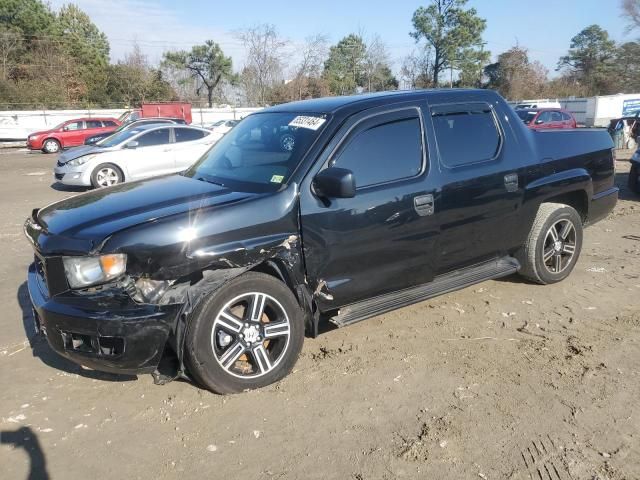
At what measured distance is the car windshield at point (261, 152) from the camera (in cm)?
365

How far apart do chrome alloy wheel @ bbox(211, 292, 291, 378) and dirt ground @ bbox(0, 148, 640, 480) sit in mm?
212

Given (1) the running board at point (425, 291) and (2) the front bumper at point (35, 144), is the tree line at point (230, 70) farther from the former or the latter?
(1) the running board at point (425, 291)

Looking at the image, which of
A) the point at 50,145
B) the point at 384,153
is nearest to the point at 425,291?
the point at 384,153

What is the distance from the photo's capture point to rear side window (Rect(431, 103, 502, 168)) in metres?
4.16

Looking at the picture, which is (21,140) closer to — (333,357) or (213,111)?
(213,111)

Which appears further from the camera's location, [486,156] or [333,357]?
[486,156]

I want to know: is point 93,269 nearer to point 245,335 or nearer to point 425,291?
point 245,335

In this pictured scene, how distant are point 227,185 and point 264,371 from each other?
4.34ft

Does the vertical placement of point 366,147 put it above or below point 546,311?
above

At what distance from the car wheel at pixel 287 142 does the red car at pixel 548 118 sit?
16.9m

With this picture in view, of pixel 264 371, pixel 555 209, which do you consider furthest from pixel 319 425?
pixel 555 209

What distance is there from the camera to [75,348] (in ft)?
10.2

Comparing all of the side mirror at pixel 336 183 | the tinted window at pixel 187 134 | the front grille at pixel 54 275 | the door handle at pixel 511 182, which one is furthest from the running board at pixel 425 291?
the tinted window at pixel 187 134

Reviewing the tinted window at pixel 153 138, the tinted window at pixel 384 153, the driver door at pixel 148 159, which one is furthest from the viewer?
the tinted window at pixel 153 138
